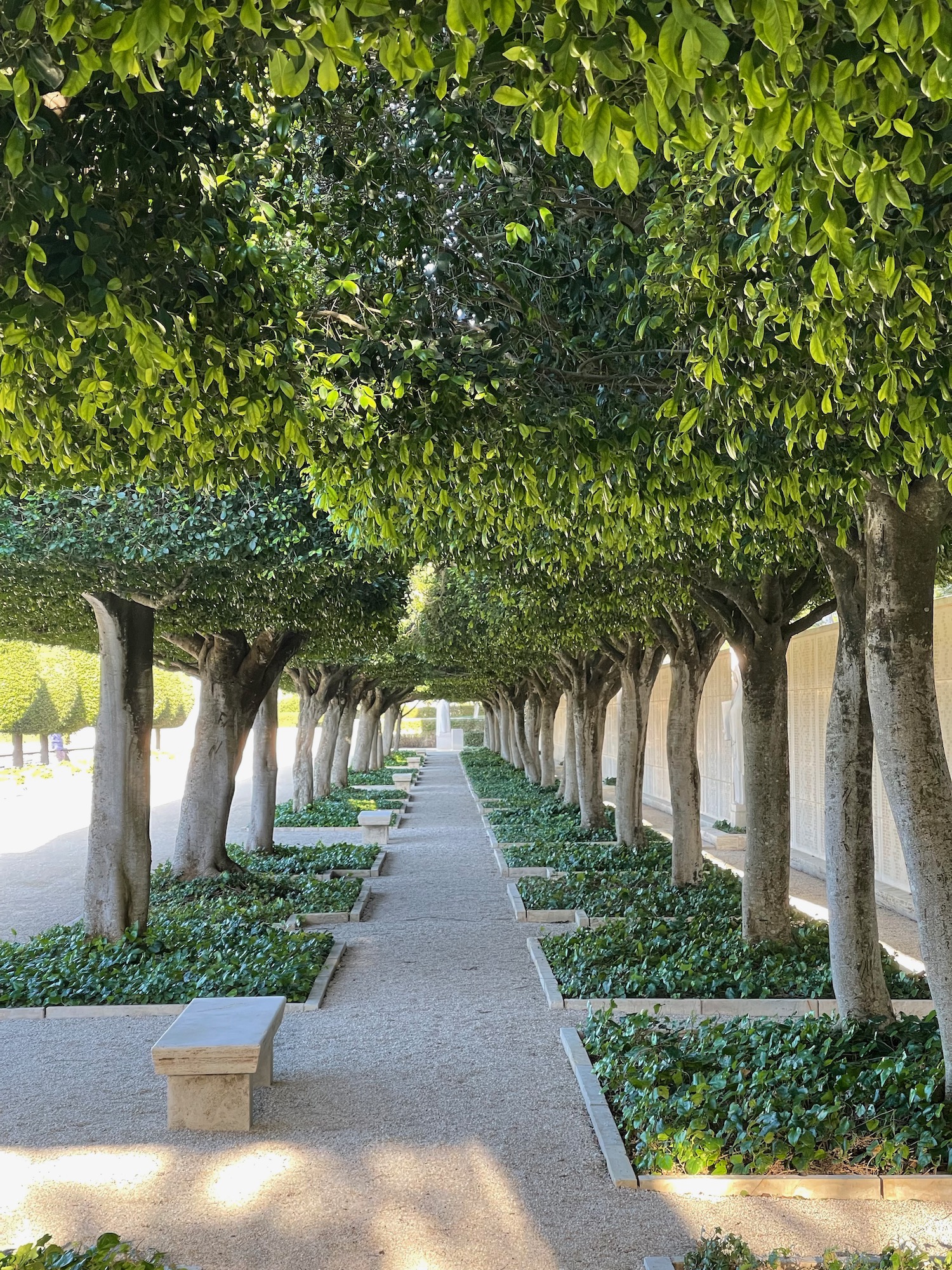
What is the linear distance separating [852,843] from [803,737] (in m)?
10.0

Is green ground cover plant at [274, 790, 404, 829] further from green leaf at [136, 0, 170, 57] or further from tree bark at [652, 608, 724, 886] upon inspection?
green leaf at [136, 0, 170, 57]

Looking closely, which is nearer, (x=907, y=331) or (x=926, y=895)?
(x=907, y=331)

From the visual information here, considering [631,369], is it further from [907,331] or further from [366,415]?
[907,331]

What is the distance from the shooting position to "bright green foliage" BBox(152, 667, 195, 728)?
6526cm

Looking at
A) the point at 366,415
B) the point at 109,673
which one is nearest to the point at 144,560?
the point at 109,673

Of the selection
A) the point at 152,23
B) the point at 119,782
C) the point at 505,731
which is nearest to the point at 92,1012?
the point at 119,782

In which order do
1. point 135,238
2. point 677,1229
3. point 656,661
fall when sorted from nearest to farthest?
1. point 135,238
2. point 677,1229
3. point 656,661

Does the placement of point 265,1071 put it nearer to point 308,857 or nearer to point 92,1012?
point 92,1012

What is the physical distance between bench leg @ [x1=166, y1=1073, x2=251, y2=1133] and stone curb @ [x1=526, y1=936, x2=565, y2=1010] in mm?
3085

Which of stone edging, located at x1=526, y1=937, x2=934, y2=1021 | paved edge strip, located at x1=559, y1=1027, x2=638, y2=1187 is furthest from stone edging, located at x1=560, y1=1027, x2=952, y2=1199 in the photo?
stone edging, located at x1=526, y1=937, x2=934, y2=1021

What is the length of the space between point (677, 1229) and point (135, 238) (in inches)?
178

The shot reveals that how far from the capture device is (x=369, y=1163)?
17.2ft

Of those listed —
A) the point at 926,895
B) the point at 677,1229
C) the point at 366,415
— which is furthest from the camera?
the point at 366,415

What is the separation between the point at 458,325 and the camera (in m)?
5.54
